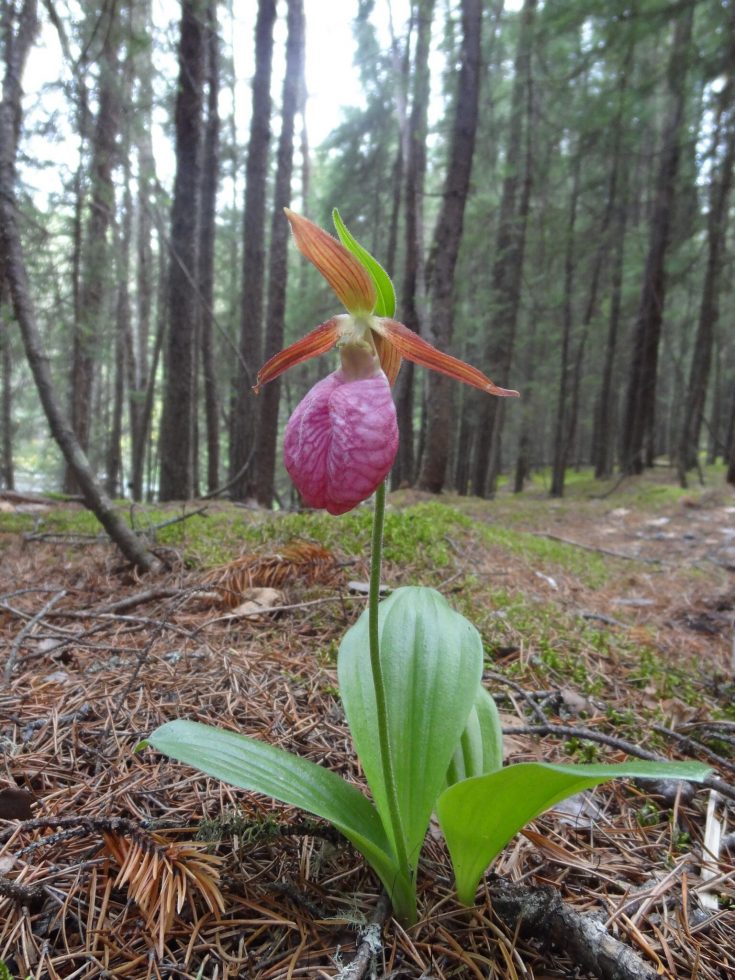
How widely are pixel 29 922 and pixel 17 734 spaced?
74 cm

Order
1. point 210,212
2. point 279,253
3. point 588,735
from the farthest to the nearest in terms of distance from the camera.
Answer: point 210,212 < point 279,253 < point 588,735

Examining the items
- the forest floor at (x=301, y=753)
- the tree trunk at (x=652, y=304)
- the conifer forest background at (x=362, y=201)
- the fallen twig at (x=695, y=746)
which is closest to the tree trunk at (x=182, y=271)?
the conifer forest background at (x=362, y=201)

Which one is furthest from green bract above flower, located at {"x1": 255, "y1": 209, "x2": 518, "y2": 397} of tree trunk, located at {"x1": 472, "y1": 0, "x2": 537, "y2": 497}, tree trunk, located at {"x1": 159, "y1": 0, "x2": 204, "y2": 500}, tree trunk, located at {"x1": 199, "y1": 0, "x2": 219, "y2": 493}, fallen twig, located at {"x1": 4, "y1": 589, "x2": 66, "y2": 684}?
tree trunk, located at {"x1": 472, "y1": 0, "x2": 537, "y2": 497}

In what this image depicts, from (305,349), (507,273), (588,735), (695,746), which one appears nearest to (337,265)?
(305,349)

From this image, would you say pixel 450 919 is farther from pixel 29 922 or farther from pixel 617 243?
pixel 617 243

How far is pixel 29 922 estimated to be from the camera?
1.05 meters

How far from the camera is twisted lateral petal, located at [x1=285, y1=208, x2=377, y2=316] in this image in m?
1.18

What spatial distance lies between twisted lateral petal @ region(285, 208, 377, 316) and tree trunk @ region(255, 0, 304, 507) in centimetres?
671

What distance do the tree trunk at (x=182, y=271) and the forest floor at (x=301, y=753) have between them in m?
3.52

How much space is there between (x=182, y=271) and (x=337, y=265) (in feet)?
20.8

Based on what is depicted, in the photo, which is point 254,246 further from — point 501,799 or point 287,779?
point 501,799

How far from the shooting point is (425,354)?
4.09 feet

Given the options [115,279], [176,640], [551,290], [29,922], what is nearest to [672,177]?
[551,290]

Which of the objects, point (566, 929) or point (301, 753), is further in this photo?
point (301, 753)
